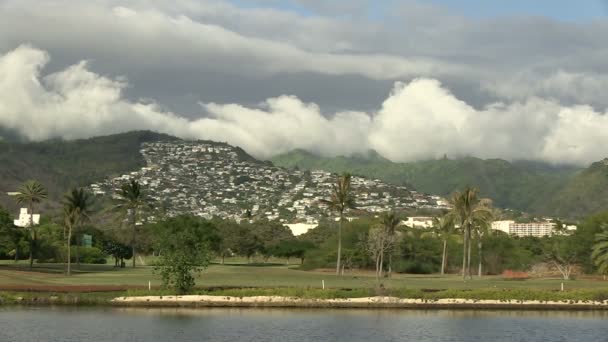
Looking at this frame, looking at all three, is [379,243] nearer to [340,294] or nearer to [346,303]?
[340,294]

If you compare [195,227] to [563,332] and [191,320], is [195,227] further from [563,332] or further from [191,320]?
[563,332]

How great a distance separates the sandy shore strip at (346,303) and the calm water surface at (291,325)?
113 inches

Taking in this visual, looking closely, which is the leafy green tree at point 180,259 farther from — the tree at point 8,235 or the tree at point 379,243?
the tree at point 8,235

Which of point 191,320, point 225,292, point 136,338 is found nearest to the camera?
point 136,338

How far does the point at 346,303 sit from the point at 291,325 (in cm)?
1635

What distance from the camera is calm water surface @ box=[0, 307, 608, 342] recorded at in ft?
218

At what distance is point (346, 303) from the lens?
8812 cm

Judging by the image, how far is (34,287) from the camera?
93375 mm

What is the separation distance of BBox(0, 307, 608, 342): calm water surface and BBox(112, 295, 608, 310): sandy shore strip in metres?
2.88

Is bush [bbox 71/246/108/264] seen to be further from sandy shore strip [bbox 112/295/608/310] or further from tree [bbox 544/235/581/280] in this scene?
sandy shore strip [bbox 112/295/608/310]

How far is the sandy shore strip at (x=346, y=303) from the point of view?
87.2 metres

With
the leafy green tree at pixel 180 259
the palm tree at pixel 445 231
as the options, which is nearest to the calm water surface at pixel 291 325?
the leafy green tree at pixel 180 259

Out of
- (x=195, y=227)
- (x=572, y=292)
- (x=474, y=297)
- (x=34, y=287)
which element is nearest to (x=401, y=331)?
(x=474, y=297)

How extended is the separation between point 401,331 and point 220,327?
14340 mm
